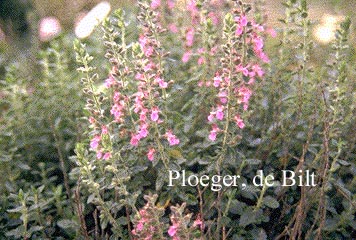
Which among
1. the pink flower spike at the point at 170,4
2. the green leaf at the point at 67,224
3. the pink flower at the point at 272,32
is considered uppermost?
the pink flower spike at the point at 170,4

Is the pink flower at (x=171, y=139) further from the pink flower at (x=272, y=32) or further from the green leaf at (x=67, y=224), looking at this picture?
the pink flower at (x=272, y=32)

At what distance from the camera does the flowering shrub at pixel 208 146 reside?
218 centimetres

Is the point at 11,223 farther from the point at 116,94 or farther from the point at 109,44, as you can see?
the point at 109,44

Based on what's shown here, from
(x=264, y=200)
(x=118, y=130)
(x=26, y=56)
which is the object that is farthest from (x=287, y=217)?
(x=26, y=56)

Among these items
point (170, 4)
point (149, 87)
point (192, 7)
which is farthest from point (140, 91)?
point (170, 4)

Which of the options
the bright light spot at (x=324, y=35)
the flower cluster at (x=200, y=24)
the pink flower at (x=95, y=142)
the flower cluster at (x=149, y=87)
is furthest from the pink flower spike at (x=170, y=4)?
the bright light spot at (x=324, y=35)

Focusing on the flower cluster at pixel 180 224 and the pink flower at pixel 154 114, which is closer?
the flower cluster at pixel 180 224

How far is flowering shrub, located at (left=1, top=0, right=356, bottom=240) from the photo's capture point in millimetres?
2178

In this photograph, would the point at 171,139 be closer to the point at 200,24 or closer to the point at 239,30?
the point at 239,30

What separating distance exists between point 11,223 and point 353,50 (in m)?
2.63

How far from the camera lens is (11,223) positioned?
257 cm

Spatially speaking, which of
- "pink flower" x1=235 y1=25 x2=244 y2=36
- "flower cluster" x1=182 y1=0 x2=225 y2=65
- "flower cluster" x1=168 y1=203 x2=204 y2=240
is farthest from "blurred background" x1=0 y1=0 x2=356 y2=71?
"flower cluster" x1=168 y1=203 x2=204 y2=240

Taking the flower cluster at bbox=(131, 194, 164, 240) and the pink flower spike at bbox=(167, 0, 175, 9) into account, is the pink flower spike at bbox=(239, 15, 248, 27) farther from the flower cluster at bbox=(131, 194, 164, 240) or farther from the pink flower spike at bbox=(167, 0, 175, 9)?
the pink flower spike at bbox=(167, 0, 175, 9)

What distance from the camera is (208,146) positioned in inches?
97.9
